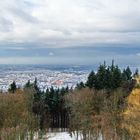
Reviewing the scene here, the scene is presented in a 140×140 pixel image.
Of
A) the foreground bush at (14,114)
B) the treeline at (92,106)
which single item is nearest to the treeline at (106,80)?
the treeline at (92,106)

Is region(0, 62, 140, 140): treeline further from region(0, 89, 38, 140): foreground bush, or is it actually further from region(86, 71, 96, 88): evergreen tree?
region(0, 89, 38, 140): foreground bush

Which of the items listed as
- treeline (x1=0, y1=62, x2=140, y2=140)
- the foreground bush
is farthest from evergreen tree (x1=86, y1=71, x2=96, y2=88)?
the foreground bush

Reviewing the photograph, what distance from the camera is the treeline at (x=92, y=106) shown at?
62031 millimetres

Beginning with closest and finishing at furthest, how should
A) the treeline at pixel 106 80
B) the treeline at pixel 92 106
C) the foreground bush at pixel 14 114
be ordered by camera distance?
the treeline at pixel 92 106 → the foreground bush at pixel 14 114 → the treeline at pixel 106 80

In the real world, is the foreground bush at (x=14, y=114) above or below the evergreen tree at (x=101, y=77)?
below

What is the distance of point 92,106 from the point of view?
78188 millimetres

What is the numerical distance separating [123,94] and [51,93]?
28.5m

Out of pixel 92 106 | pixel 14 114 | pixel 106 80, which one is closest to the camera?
pixel 14 114

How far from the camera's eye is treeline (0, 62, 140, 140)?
62031 mm

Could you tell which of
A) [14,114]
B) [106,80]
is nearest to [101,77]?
[106,80]

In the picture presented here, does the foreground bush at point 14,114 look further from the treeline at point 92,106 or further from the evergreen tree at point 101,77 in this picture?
the evergreen tree at point 101,77

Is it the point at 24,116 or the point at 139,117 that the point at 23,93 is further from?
the point at 139,117

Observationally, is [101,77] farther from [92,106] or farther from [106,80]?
[92,106]

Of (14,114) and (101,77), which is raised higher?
(101,77)
